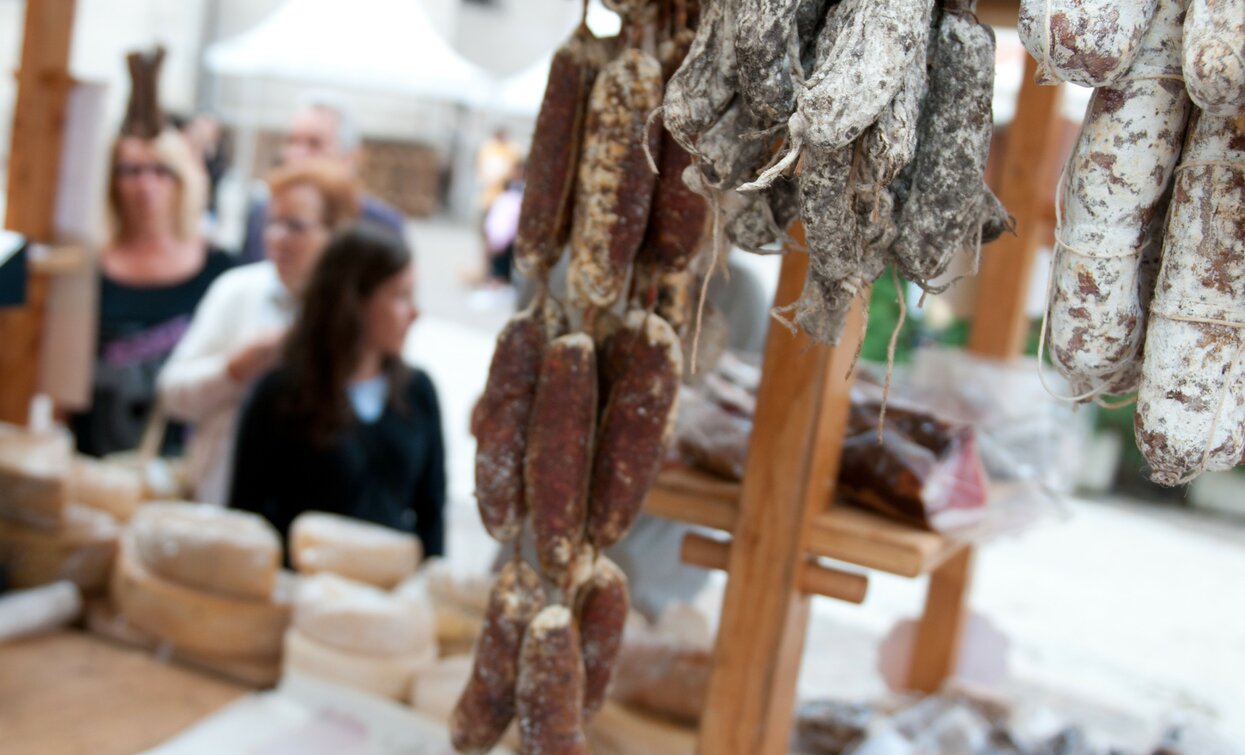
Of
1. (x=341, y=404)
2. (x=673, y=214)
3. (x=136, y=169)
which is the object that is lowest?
(x=341, y=404)

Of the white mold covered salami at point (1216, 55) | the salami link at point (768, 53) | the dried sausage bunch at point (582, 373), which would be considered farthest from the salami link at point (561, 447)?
the white mold covered salami at point (1216, 55)

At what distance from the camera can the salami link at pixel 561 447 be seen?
44.0 inches

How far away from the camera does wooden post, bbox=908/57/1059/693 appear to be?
2.05 meters

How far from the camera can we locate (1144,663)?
4406 mm

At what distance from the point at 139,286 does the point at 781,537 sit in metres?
2.54

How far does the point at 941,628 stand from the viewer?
2168 mm

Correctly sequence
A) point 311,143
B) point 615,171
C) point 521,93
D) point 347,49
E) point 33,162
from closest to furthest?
point 615,171
point 33,162
point 311,143
point 347,49
point 521,93

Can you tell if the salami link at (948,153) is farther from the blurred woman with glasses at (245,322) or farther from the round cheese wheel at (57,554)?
the blurred woman with glasses at (245,322)

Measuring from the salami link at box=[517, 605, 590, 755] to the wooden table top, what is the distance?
0.75 metres

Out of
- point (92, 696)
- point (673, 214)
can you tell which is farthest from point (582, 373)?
point (92, 696)

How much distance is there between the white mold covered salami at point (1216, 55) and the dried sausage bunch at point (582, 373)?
0.50m

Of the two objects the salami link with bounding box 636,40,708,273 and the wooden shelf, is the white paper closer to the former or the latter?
the wooden shelf

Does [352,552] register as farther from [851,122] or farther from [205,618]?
[851,122]

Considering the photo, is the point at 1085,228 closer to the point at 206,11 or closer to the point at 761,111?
the point at 761,111
